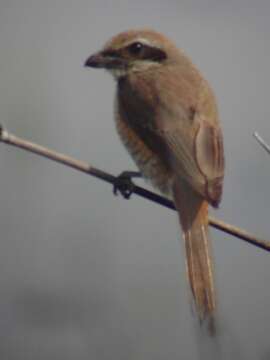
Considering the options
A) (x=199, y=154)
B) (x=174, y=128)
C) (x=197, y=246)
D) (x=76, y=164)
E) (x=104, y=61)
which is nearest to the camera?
(x=76, y=164)

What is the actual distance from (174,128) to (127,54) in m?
0.59

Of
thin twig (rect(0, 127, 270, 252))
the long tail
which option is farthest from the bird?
thin twig (rect(0, 127, 270, 252))

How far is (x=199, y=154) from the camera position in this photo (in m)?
3.36

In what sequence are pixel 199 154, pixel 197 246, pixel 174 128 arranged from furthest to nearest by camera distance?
pixel 174 128, pixel 199 154, pixel 197 246

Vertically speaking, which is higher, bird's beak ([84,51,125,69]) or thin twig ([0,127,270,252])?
bird's beak ([84,51,125,69])

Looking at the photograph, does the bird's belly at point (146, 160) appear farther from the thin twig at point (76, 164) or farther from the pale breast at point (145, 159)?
the thin twig at point (76, 164)

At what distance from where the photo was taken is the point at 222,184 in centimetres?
329

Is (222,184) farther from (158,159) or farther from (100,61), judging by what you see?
(100,61)

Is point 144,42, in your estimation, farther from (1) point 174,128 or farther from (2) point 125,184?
(2) point 125,184

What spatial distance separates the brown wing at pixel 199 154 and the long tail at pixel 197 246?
0.19ft

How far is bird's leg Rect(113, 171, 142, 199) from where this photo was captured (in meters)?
3.55

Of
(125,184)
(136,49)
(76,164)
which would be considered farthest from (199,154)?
(76,164)

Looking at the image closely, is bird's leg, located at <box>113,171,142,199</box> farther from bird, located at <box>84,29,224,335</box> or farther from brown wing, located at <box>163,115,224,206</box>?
brown wing, located at <box>163,115,224,206</box>

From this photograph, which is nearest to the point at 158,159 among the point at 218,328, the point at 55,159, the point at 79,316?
the point at 79,316
